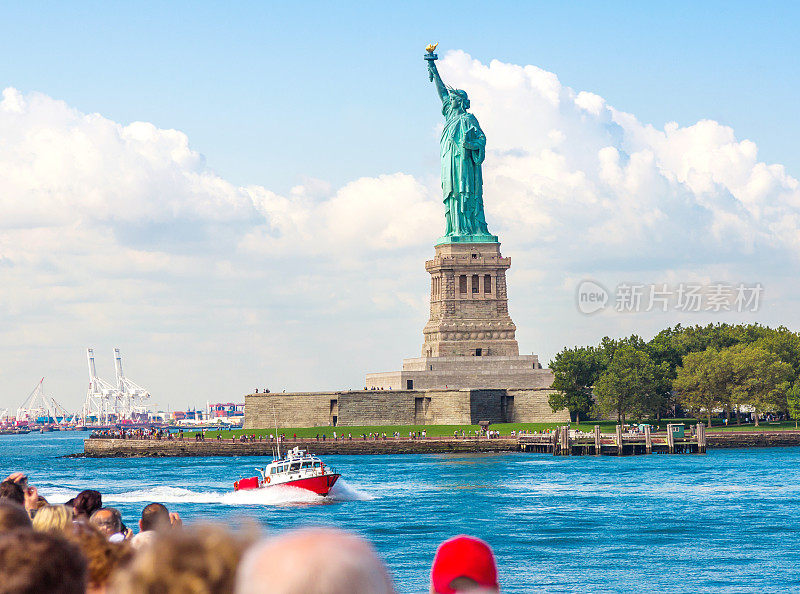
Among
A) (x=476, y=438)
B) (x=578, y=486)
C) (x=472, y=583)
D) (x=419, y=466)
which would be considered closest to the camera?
(x=472, y=583)

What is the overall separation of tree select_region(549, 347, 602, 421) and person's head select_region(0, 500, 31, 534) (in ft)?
324

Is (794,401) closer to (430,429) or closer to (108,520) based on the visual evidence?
(430,429)

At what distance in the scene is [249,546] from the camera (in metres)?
4.57

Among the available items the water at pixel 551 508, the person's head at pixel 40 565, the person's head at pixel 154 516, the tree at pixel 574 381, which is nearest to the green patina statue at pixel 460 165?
the tree at pixel 574 381

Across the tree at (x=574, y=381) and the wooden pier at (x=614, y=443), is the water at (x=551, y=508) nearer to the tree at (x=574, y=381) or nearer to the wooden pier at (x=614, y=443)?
the wooden pier at (x=614, y=443)

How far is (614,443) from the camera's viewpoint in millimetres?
98562

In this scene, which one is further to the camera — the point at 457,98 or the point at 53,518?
the point at 457,98

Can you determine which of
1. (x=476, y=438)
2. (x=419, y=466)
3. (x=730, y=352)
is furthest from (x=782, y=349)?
(x=419, y=466)

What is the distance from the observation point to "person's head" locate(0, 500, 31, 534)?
7.32 metres

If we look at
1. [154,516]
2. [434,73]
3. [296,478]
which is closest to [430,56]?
[434,73]

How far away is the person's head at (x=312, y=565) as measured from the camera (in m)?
4.20

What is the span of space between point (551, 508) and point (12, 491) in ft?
158

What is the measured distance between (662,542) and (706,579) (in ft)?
28.5

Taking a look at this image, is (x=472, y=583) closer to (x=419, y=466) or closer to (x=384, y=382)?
(x=419, y=466)
